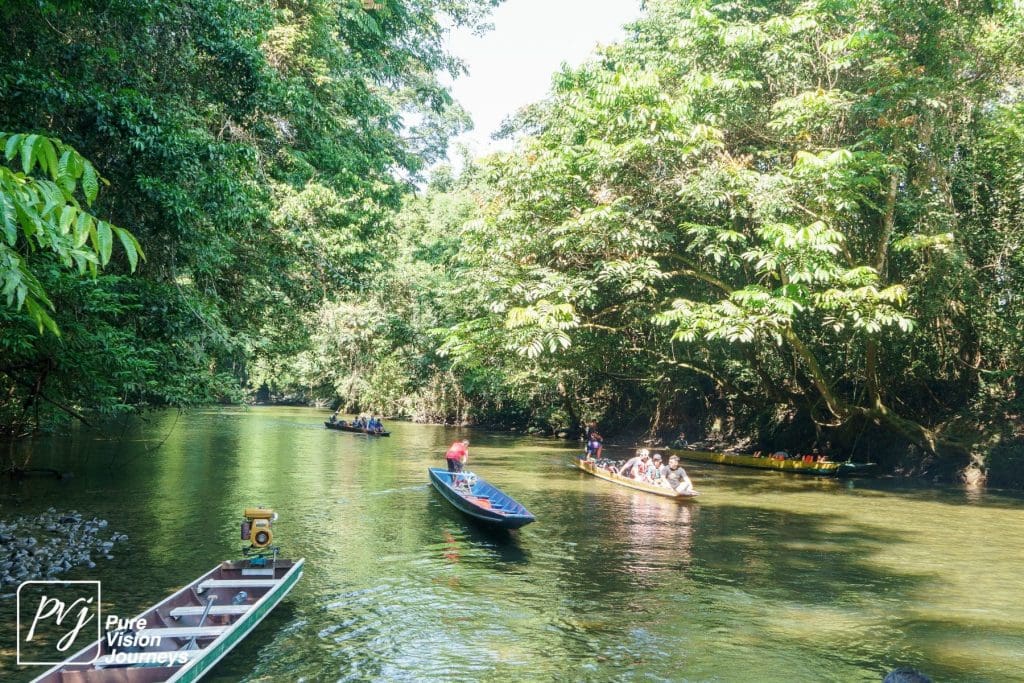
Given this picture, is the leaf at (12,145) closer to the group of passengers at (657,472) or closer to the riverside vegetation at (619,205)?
the riverside vegetation at (619,205)

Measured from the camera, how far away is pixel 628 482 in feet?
72.8

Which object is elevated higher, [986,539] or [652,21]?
[652,21]

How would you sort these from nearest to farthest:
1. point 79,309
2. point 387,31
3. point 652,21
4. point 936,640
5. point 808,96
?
point 936,640, point 79,309, point 808,96, point 387,31, point 652,21

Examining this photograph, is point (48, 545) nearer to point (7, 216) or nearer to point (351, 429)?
point (7, 216)

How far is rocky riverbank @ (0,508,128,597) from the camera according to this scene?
1064 cm

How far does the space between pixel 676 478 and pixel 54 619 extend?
1457cm

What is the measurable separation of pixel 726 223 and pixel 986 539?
9.31m

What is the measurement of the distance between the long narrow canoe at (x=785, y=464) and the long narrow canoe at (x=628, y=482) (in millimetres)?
5546

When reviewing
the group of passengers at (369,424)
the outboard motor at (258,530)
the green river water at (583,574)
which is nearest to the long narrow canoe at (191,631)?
the outboard motor at (258,530)

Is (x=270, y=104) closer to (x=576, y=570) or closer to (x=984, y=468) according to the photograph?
(x=576, y=570)

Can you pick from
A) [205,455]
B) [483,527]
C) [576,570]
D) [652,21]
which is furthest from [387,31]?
[576,570]

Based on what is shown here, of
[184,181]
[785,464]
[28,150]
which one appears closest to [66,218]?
[28,150]

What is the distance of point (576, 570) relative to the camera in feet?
40.3

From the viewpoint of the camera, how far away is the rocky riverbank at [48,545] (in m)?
10.6
